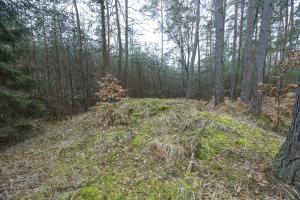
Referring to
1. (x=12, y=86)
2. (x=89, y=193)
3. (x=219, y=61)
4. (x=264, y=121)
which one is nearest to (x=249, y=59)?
(x=219, y=61)

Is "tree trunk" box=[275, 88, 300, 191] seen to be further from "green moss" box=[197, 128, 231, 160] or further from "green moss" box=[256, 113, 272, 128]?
"green moss" box=[256, 113, 272, 128]

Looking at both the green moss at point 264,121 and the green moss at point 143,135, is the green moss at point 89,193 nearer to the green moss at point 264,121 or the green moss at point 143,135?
the green moss at point 143,135

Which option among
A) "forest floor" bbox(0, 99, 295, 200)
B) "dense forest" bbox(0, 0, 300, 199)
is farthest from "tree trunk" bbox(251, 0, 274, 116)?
"forest floor" bbox(0, 99, 295, 200)

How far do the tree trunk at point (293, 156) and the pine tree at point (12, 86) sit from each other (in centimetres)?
574

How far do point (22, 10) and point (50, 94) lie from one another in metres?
5.71

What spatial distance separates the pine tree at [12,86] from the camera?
5.41 meters

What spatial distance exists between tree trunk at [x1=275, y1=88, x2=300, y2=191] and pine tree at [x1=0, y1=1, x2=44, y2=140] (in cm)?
574

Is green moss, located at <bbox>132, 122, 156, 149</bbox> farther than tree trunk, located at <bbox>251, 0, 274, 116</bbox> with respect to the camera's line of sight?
No

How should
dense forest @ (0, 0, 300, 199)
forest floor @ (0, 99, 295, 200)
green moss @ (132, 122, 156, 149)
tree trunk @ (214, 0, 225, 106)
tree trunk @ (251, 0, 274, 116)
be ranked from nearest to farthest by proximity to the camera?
1. forest floor @ (0, 99, 295, 200)
2. green moss @ (132, 122, 156, 149)
3. dense forest @ (0, 0, 300, 199)
4. tree trunk @ (251, 0, 274, 116)
5. tree trunk @ (214, 0, 225, 106)

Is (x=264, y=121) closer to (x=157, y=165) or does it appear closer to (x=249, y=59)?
(x=249, y=59)

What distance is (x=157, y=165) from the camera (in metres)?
2.74

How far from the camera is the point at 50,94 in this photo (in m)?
9.56

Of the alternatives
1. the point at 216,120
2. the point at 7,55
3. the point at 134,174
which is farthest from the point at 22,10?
the point at 216,120

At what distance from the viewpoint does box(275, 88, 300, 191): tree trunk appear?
2.10 metres
